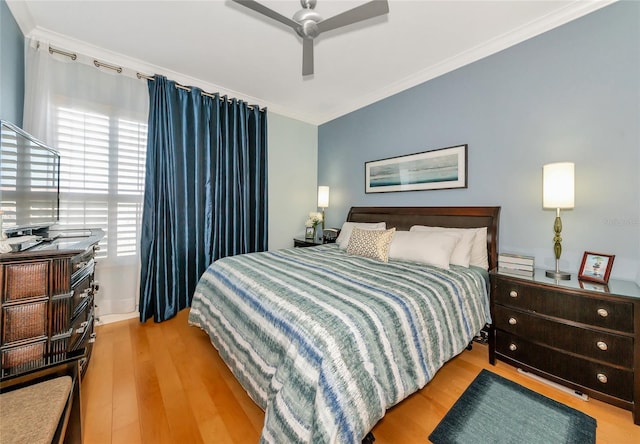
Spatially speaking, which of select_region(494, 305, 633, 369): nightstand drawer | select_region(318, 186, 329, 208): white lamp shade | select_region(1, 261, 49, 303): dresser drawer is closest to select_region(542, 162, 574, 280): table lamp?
select_region(494, 305, 633, 369): nightstand drawer

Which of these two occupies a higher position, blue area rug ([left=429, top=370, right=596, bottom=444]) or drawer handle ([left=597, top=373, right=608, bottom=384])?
drawer handle ([left=597, top=373, right=608, bottom=384])

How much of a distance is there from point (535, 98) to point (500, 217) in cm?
106

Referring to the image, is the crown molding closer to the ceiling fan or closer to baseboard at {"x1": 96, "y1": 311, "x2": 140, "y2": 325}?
the ceiling fan

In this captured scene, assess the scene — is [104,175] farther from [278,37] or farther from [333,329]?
[333,329]

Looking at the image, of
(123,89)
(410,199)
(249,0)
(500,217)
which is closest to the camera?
(249,0)

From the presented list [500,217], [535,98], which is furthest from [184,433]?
[535,98]

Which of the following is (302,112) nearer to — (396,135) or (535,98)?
(396,135)

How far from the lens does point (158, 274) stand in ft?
9.07

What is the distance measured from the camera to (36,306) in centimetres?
132

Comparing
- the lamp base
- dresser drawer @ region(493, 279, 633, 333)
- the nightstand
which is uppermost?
the nightstand

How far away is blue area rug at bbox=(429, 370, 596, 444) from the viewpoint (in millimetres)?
1373

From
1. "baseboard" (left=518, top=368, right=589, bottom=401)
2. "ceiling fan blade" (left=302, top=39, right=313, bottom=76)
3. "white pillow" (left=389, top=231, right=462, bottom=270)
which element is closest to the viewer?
"baseboard" (left=518, top=368, right=589, bottom=401)

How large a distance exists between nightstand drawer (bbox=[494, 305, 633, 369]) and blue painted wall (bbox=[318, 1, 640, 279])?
1.98ft

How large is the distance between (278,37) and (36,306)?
260cm
